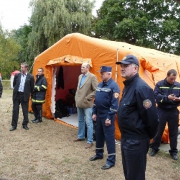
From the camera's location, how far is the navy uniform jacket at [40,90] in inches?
277

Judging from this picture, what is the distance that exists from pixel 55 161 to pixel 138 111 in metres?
2.48

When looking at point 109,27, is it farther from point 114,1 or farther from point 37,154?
point 37,154

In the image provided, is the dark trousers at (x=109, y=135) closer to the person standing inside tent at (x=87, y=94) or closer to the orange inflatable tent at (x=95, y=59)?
the person standing inside tent at (x=87, y=94)

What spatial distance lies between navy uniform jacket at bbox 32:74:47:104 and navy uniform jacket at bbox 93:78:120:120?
127 inches

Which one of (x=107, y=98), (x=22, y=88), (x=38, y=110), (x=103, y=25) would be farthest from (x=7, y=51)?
(x=107, y=98)

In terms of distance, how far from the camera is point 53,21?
1961cm

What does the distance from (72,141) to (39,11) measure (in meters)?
17.2

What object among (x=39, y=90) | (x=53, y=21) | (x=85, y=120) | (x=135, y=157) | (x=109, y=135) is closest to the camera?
(x=135, y=157)

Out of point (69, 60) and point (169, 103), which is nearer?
point (169, 103)

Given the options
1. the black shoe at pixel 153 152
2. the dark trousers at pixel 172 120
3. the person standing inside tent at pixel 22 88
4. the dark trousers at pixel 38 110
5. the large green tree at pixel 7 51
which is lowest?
the black shoe at pixel 153 152

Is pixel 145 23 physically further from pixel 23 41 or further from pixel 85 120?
pixel 23 41

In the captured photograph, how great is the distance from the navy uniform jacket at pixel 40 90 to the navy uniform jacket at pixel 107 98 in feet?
10.6

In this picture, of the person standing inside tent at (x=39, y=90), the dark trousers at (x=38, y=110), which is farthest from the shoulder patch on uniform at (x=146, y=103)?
the dark trousers at (x=38, y=110)

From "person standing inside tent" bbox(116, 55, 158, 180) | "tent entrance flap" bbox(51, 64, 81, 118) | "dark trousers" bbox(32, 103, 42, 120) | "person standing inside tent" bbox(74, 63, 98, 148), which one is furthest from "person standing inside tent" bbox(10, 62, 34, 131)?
"person standing inside tent" bbox(116, 55, 158, 180)
